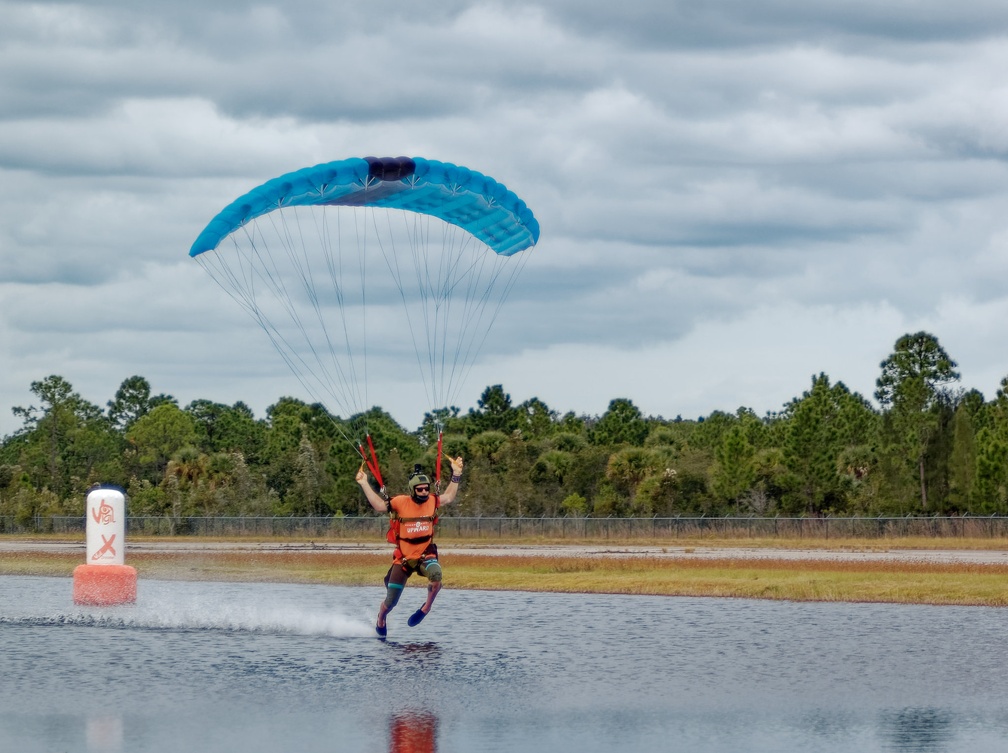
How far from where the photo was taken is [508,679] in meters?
18.9

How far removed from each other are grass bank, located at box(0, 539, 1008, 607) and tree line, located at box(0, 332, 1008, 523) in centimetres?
1354

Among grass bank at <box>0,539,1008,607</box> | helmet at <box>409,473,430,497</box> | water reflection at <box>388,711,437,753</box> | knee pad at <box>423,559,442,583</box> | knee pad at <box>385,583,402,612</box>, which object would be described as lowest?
water reflection at <box>388,711,437,753</box>

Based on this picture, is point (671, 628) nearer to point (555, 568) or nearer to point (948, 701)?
point (948, 701)

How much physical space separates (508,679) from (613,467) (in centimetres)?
5943

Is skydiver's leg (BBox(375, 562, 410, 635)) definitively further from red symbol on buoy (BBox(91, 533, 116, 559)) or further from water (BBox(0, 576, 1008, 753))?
red symbol on buoy (BBox(91, 533, 116, 559))

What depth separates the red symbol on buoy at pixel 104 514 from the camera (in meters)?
28.5

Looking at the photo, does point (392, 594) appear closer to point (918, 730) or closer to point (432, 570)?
point (432, 570)

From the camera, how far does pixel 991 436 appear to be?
72.6 metres

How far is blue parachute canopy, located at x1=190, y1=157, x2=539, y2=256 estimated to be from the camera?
24.1 meters

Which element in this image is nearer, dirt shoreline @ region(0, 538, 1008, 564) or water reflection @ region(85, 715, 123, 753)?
water reflection @ region(85, 715, 123, 753)

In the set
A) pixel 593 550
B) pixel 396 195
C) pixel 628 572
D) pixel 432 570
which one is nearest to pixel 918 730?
pixel 432 570

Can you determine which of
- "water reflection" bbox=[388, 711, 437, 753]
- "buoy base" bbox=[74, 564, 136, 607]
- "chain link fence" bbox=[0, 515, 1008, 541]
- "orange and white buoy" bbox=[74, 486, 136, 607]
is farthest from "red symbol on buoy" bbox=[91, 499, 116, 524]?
"chain link fence" bbox=[0, 515, 1008, 541]

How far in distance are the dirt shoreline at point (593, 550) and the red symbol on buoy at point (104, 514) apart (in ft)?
76.5

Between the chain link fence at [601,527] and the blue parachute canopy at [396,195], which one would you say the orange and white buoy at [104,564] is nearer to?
the blue parachute canopy at [396,195]
